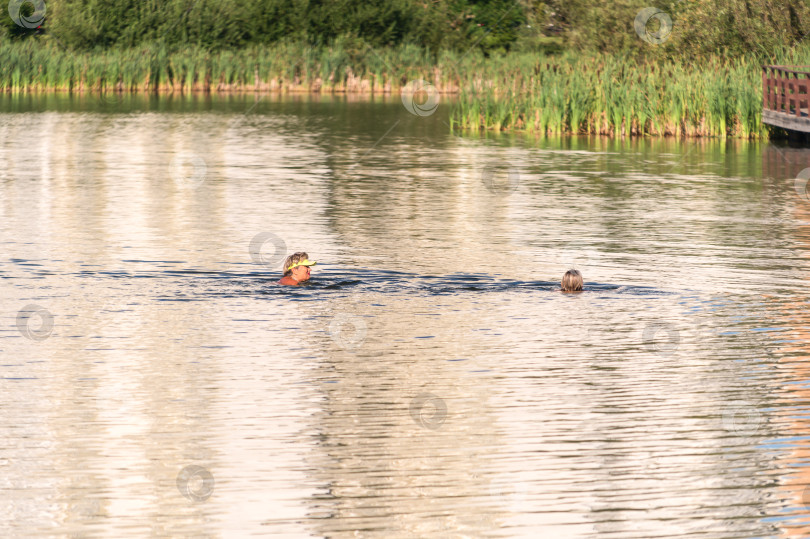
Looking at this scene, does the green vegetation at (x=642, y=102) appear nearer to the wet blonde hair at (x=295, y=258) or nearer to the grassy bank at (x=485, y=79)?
the grassy bank at (x=485, y=79)

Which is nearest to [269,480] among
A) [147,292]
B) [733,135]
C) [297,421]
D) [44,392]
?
[297,421]

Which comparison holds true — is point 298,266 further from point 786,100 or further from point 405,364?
point 786,100

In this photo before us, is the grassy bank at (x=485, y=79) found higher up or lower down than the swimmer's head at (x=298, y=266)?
higher up

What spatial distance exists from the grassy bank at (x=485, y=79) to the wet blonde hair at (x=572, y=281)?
21129mm

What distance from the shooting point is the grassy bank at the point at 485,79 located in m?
35.1

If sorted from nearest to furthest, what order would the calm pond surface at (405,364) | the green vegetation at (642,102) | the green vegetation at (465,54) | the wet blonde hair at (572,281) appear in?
the calm pond surface at (405,364) → the wet blonde hair at (572,281) → the green vegetation at (642,102) → the green vegetation at (465,54)

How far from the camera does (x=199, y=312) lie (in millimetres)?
13055

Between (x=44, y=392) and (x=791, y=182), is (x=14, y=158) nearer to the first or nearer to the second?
(x=791, y=182)

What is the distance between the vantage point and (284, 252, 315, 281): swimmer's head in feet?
46.4

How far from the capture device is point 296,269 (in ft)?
46.7

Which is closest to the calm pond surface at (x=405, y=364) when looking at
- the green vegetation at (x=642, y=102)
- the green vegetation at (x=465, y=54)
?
the green vegetation at (x=642, y=102)

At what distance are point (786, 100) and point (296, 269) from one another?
20.7 metres

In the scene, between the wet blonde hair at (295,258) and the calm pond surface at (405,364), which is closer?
the calm pond surface at (405,364)

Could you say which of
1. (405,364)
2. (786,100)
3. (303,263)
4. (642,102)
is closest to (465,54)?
(642,102)
